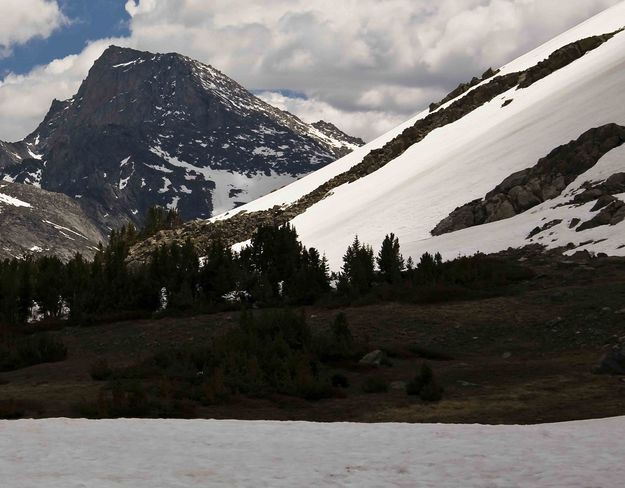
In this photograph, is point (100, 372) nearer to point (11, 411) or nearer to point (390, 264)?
point (11, 411)

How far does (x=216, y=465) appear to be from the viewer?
23.8 feet

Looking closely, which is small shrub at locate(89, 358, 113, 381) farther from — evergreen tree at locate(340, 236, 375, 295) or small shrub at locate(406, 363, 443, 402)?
evergreen tree at locate(340, 236, 375, 295)

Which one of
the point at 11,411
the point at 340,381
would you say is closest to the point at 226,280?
the point at 340,381

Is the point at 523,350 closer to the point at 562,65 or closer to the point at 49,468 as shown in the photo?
the point at 49,468

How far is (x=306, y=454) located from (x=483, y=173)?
4621 cm

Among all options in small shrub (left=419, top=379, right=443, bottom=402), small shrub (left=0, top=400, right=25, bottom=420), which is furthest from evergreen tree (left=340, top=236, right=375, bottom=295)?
small shrub (left=0, top=400, right=25, bottom=420)

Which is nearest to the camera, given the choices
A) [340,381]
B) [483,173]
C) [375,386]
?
[375,386]

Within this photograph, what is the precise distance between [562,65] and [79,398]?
78.1m

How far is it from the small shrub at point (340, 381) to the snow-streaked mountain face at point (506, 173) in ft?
55.6

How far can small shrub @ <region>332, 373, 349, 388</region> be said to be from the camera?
53.8 feet

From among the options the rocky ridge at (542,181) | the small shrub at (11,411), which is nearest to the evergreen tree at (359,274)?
the rocky ridge at (542,181)

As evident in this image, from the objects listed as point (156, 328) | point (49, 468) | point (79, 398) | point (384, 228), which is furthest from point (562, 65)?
point (49, 468)

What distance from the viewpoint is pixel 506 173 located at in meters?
48.2

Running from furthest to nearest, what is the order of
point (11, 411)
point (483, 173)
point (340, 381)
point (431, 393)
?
point (483, 173) < point (340, 381) < point (431, 393) < point (11, 411)
